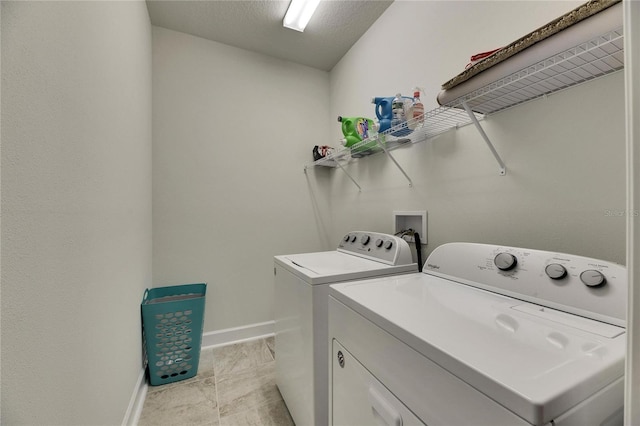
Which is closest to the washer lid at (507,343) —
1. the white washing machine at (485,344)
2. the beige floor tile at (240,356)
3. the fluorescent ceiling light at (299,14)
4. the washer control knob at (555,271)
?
the white washing machine at (485,344)

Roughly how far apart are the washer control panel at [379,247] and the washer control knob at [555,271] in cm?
60

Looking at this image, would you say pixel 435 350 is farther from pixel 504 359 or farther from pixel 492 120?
pixel 492 120

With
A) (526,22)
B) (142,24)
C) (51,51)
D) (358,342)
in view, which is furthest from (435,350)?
(142,24)

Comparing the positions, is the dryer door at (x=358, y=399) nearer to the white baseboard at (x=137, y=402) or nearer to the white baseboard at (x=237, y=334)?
the white baseboard at (x=137, y=402)

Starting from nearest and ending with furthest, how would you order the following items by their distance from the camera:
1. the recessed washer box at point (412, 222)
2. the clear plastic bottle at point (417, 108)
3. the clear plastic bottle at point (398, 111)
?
1. the clear plastic bottle at point (417, 108)
2. the clear plastic bottle at point (398, 111)
3. the recessed washer box at point (412, 222)

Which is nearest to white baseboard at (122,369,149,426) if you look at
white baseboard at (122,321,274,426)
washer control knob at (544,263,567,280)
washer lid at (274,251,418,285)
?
white baseboard at (122,321,274,426)

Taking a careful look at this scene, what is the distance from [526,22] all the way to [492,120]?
37 centimetres

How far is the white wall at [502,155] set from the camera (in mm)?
833

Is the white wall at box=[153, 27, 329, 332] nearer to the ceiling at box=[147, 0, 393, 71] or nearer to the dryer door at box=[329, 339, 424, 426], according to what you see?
the ceiling at box=[147, 0, 393, 71]

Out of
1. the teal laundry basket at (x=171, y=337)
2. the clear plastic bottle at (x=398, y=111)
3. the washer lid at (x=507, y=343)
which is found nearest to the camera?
the washer lid at (x=507, y=343)

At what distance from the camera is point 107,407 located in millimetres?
990

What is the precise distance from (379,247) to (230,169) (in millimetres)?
1535

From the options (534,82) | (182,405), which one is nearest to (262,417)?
(182,405)

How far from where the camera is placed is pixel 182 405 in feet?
5.08
